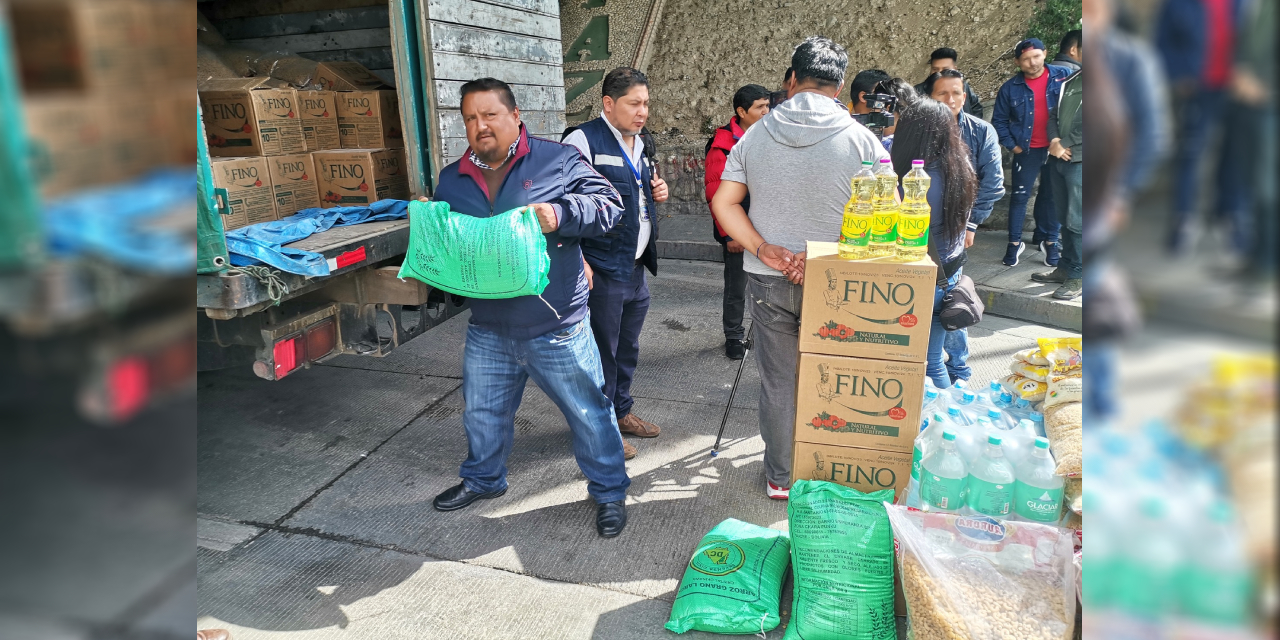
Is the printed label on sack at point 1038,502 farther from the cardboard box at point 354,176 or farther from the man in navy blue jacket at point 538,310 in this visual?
the cardboard box at point 354,176

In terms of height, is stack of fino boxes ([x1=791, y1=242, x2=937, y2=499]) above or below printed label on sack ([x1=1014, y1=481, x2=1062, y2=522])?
above

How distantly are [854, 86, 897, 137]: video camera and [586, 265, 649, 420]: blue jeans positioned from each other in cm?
152

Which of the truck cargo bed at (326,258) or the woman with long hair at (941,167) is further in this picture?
the woman with long hair at (941,167)

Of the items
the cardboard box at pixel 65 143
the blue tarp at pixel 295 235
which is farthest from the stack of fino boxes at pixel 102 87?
the blue tarp at pixel 295 235

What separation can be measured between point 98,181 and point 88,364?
0.08m

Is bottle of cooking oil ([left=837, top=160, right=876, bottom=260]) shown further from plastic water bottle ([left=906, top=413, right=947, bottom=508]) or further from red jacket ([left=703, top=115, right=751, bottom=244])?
red jacket ([left=703, top=115, right=751, bottom=244])

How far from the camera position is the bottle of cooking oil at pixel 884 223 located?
2432 millimetres

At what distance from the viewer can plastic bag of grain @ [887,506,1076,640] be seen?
188 centimetres

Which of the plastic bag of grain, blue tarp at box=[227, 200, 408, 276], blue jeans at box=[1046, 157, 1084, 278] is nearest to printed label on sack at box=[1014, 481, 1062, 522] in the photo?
the plastic bag of grain

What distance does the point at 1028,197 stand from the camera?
6.24 m

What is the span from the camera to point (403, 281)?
3248 millimetres

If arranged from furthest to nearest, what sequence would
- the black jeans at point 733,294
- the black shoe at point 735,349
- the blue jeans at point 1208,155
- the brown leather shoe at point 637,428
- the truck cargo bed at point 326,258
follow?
1. the black shoe at point 735,349
2. the black jeans at point 733,294
3. the brown leather shoe at point 637,428
4. the truck cargo bed at point 326,258
5. the blue jeans at point 1208,155

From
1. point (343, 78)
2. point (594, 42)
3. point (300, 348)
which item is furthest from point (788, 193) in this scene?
point (594, 42)

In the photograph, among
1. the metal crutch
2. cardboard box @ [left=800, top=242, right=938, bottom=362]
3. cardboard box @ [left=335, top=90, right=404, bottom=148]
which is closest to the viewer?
cardboard box @ [left=800, top=242, right=938, bottom=362]
